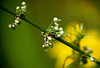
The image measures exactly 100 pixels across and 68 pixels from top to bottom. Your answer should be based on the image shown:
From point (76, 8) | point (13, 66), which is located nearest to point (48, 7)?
point (76, 8)

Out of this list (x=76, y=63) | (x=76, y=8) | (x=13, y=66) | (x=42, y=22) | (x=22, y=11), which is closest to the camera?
(x=22, y=11)

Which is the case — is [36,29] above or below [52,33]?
above

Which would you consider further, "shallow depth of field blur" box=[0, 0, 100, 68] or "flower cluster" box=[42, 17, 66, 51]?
"shallow depth of field blur" box=[0, 0, 100, 68]

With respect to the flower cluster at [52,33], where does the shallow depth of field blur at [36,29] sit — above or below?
above

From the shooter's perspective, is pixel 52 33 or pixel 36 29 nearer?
pixel 52 33

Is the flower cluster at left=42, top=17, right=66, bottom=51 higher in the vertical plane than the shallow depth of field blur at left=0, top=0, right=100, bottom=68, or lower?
lower

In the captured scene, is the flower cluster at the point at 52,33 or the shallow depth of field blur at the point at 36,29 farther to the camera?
the shallow depth of field blur at the point at 36,29

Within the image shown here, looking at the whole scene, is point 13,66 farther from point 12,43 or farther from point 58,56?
point 58,56

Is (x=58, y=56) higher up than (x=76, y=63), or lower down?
higher up
